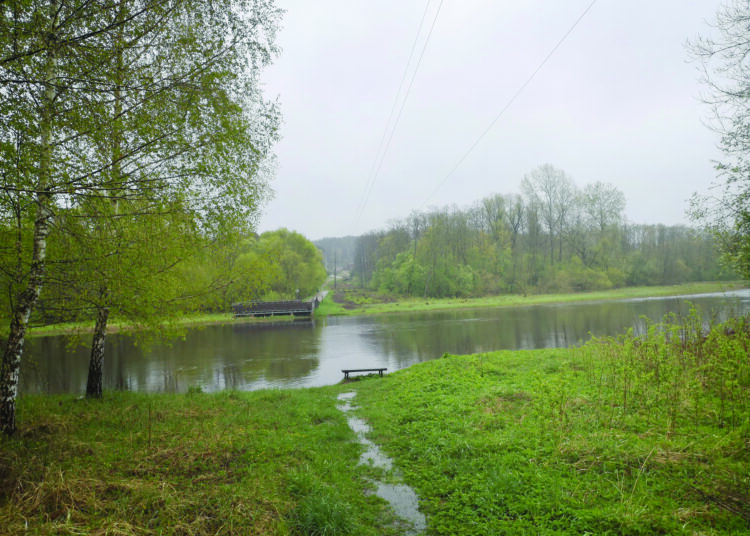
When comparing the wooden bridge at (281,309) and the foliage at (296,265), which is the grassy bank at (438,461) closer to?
the wooden bridge at (281,309)

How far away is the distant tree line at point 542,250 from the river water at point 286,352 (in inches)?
1138

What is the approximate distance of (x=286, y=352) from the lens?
21875 millimetres

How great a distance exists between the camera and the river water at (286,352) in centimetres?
1505

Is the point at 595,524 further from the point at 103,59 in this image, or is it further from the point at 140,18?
the point at 140,18

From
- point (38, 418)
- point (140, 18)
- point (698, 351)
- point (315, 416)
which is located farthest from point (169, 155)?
point (698, 351)

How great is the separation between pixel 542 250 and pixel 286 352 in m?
58.2

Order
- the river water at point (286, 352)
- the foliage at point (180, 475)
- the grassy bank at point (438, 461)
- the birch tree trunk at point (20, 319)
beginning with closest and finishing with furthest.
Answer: the foliage at point (180, 475)
the grassy bank at point (438, 461)
the birch tree trunk at point (20, 319)
the river water at point (286, 352)

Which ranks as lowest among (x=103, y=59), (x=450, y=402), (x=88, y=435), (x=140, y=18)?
(x=450, y=402)

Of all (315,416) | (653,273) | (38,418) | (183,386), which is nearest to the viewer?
(38,418)

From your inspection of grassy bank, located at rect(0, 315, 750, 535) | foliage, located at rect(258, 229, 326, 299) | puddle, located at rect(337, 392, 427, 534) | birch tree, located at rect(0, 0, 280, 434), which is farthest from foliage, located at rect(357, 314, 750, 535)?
foliage, located at rect(258, 229, 326, 299)

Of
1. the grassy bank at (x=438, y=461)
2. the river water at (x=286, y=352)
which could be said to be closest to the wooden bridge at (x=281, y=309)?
the river water at (x=286, y=352)

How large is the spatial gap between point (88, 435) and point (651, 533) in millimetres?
7522

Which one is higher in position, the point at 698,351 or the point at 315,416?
the point at 698,351

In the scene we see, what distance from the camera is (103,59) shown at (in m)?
4.37
